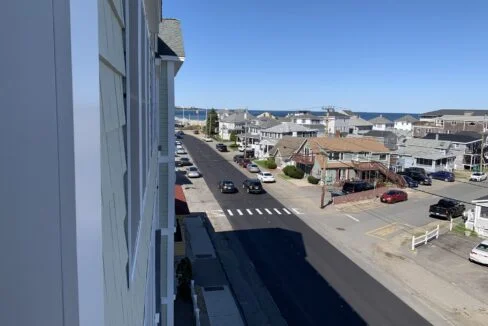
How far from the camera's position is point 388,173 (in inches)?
1607

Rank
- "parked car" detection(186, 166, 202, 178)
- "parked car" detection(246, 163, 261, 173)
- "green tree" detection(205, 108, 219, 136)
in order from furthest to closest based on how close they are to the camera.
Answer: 1. "green tree" detection(205, 108, 219, 136)
2. "parked car" detection(246, 163, 261, 173)
3. "parked car" detection(186, 166, 202, 178)

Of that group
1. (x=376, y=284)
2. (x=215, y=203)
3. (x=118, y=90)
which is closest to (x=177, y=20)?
(x=118, y=90)

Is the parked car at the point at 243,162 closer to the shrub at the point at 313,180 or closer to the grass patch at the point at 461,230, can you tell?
the shrub at the point at 313,180

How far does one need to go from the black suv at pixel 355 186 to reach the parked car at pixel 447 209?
7.28m

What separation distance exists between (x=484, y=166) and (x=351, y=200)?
98.5ft

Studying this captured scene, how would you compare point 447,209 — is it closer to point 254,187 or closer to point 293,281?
point 254,187

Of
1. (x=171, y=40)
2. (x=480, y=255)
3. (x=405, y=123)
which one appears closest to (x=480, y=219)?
(x=480, y=255)

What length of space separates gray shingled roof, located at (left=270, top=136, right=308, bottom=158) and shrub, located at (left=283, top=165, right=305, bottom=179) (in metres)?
2.98

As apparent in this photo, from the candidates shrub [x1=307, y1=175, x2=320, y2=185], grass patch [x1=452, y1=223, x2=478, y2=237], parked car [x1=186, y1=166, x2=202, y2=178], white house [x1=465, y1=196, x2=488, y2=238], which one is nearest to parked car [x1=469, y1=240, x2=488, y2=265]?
grass patch [x1=452, y1=223, x2=478, y2=237]

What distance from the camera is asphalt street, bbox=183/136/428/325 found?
14859mm

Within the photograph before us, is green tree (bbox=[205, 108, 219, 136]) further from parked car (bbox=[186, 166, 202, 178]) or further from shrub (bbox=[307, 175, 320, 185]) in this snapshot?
shrub (bbox=[307, 175, 320, 185])

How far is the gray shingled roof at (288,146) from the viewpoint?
1811 inches

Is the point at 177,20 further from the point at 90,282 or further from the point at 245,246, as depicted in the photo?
the point at 245,246

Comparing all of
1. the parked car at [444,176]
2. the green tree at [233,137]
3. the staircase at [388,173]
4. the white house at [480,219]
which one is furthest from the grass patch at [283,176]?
the green tree at [233,137]
